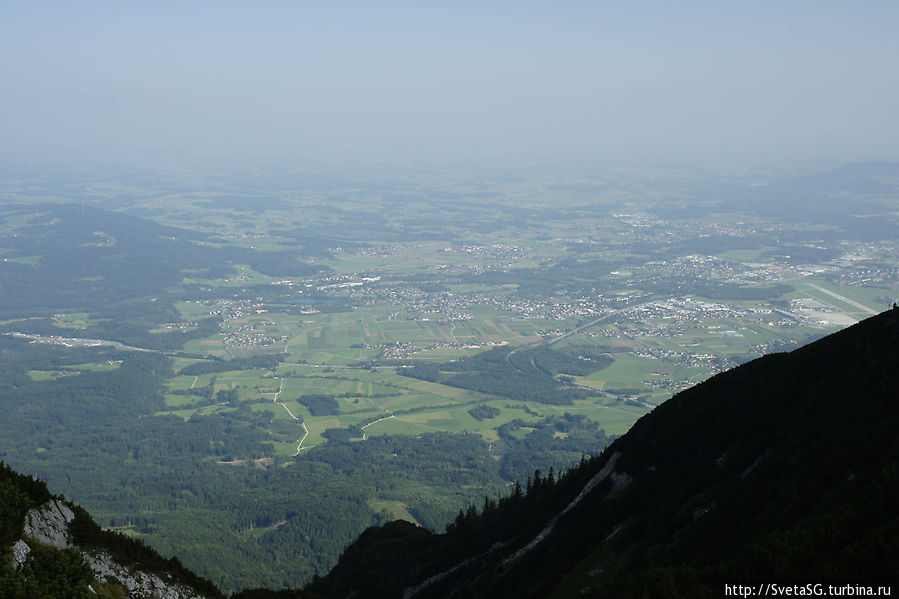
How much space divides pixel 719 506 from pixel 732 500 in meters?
0.65

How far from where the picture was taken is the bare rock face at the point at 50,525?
30.4m

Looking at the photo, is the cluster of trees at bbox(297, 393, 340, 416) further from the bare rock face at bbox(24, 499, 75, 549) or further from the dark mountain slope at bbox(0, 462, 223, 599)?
the bare rock face at bbox(24, 499, 75, 549)

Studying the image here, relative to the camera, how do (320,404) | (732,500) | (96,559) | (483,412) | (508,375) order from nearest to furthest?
(96,559), (732,500), (483,412), (320,404), (508,375)

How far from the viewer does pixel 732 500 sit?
33.2m

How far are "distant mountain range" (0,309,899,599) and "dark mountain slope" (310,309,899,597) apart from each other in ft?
0.31

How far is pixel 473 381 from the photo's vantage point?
165 metres

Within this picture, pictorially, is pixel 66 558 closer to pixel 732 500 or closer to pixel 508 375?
pixel 732 500

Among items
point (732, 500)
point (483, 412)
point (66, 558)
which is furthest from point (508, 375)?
point (66, 558)

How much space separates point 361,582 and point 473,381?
10226 centimetres

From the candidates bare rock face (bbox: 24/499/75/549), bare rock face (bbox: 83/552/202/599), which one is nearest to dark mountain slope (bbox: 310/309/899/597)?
bare rock face (bbox: 83/552/202/599)

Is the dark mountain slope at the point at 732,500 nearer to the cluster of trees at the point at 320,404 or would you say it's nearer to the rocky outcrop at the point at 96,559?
the rocky outcrop at the point at 96,559

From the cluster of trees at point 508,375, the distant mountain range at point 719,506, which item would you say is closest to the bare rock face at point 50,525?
the distant mountain range at point 719,506

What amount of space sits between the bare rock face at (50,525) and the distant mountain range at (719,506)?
0.34 metres

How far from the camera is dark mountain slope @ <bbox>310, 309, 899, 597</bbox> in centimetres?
2525
